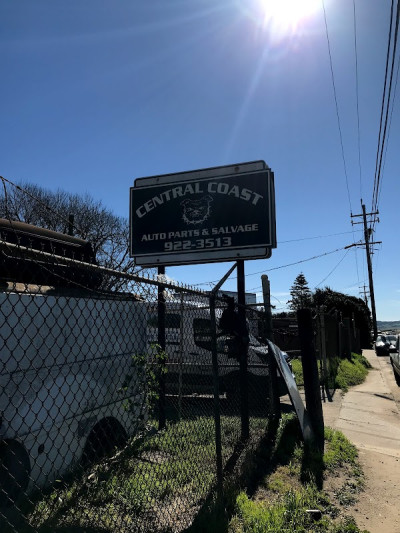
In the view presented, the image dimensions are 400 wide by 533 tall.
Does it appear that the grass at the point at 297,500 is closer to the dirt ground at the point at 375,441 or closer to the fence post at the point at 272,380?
the dirt ground at the point at 375,441

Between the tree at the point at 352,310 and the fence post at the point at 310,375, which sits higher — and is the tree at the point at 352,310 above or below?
above

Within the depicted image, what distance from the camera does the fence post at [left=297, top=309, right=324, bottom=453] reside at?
18.9 feet

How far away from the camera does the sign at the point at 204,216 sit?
6.39m

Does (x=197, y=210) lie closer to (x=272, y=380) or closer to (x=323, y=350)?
(x=272, y=380)

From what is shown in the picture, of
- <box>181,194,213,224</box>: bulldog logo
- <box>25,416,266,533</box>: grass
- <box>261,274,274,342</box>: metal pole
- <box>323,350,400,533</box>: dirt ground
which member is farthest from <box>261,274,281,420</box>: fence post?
<box>25,416,266,533</box>: grass

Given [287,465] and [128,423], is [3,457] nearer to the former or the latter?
[128,423]

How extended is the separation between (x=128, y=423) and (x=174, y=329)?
273cm

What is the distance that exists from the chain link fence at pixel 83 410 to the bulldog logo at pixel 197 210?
2166mm

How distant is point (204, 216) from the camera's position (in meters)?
6.70

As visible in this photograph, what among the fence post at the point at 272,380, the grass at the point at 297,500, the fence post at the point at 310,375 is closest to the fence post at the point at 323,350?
the fence post at the point at 272,380

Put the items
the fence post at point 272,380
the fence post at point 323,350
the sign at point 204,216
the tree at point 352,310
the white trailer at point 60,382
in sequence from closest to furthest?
1. the white trailer at point 60,382
2. the sign at point 204,216
3. the fence post at point 272,380
4. the fence post at point 323,350
5. the tree at point 352,310

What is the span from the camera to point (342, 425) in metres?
7.11

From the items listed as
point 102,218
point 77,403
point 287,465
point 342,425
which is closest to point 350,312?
point 102,218

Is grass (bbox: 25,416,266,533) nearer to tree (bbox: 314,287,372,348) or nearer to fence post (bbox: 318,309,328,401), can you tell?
fence post (bbox: 318,309,328,401)
